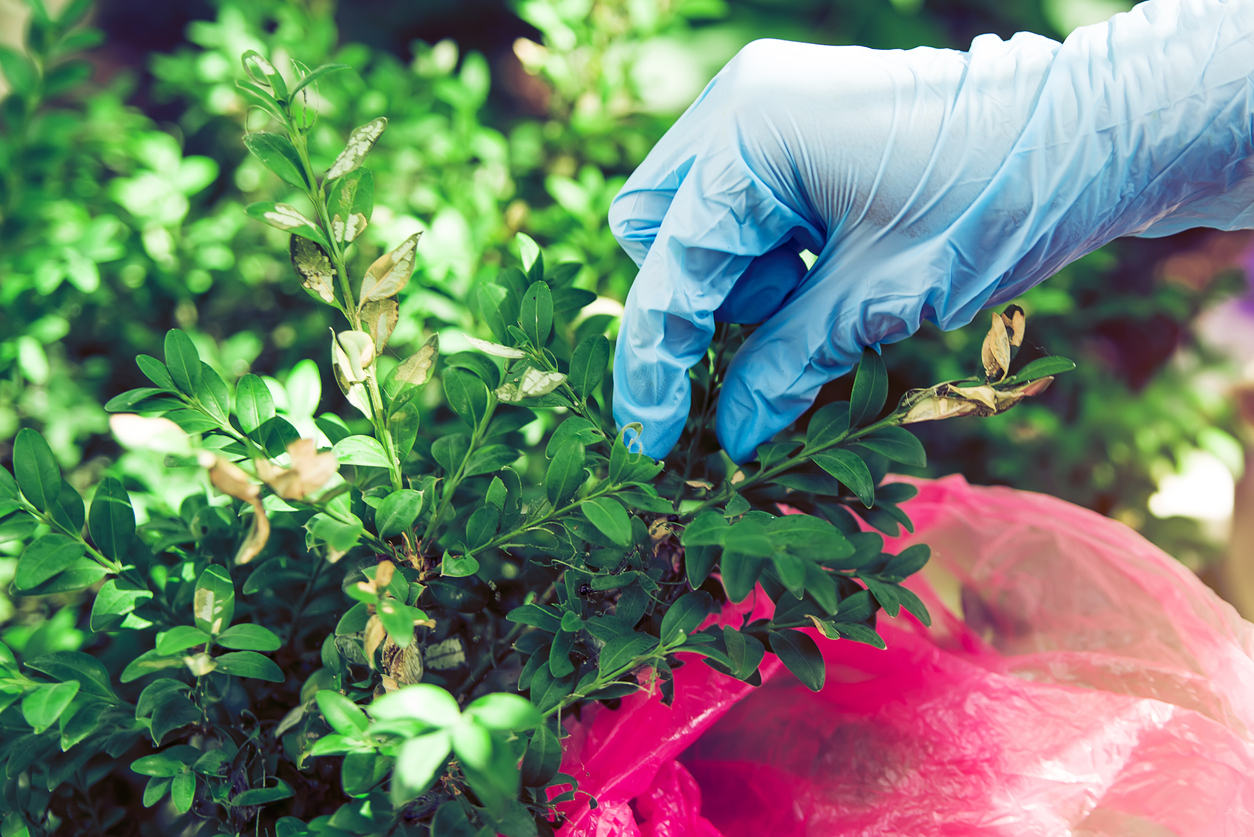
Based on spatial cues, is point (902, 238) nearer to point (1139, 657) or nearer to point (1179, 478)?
point (1139, 657)

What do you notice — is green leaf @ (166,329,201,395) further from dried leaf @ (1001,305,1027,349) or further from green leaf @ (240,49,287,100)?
dried leaf @ (1001,305,1027,349)

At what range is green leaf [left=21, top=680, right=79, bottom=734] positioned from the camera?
493 millimetres

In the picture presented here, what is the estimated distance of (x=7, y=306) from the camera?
0.97 meters

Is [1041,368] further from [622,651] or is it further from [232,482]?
[232,482]

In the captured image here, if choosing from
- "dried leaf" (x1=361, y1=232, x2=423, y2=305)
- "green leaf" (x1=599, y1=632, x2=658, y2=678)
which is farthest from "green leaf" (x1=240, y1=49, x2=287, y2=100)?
"green leaf" (x1=599, y1=632, x2=658, y2=678)

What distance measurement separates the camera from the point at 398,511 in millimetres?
502

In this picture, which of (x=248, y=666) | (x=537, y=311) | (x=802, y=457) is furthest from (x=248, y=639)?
(x=802, y=457)

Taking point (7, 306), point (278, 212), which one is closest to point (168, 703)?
point (278, 212)

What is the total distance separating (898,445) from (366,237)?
81 cm

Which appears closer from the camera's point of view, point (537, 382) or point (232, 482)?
point (232, 482)

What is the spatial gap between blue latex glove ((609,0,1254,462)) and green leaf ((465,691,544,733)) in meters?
0.33

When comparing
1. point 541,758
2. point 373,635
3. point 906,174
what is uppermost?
point 906,174

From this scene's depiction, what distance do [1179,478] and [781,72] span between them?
154 centimetres

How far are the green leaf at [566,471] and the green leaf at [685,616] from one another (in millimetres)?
121
